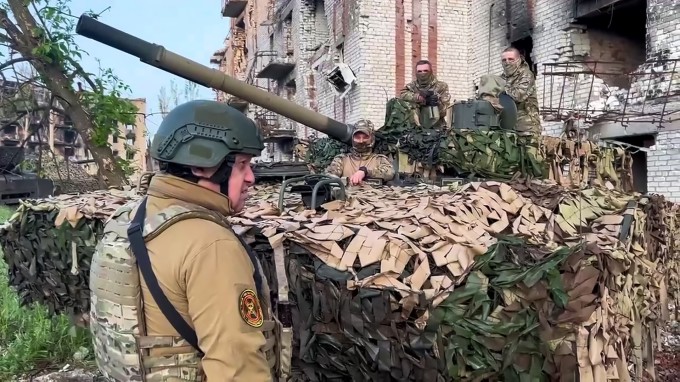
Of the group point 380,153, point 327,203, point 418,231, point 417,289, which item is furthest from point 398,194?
point 380,153

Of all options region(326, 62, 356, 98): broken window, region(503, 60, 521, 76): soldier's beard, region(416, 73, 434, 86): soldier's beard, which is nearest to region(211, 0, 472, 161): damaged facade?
region(326, 62, 356, 98): broken window

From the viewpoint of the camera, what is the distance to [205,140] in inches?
76.2

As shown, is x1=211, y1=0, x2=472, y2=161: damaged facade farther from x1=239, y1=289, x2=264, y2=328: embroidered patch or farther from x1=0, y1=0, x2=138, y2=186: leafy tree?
x1=239, y1=289, x2=264, y2=328: embroidered patch

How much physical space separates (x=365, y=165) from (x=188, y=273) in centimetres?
Result: 421

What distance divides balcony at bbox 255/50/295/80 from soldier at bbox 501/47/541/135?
1344 cm

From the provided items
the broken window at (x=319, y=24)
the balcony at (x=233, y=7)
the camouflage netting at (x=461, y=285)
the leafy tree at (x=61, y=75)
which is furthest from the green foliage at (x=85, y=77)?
the balcony at (x=233, y=7)

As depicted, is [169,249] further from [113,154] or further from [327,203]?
[113,154]

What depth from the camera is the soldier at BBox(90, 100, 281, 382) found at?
1.72 metres

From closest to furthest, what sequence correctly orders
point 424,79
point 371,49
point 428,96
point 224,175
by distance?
point 224,175 → point 428,96 → point 424,79 → point 371,49

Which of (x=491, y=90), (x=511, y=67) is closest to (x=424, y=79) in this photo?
(x=491, y=90)

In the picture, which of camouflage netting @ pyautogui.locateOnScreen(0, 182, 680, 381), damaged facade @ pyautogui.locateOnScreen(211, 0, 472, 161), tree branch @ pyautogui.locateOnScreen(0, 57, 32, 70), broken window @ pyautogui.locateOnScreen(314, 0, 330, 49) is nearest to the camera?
camouflage netting @ pyautogui.locateOnScreen(0, 182, 680, 381)

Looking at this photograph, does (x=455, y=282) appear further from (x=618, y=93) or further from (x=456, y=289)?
(x=618, y=93)

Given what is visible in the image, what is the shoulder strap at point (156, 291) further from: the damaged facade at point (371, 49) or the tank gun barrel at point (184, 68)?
the damaged facade at point (371, 49)

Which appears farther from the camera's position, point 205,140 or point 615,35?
point 615,35
